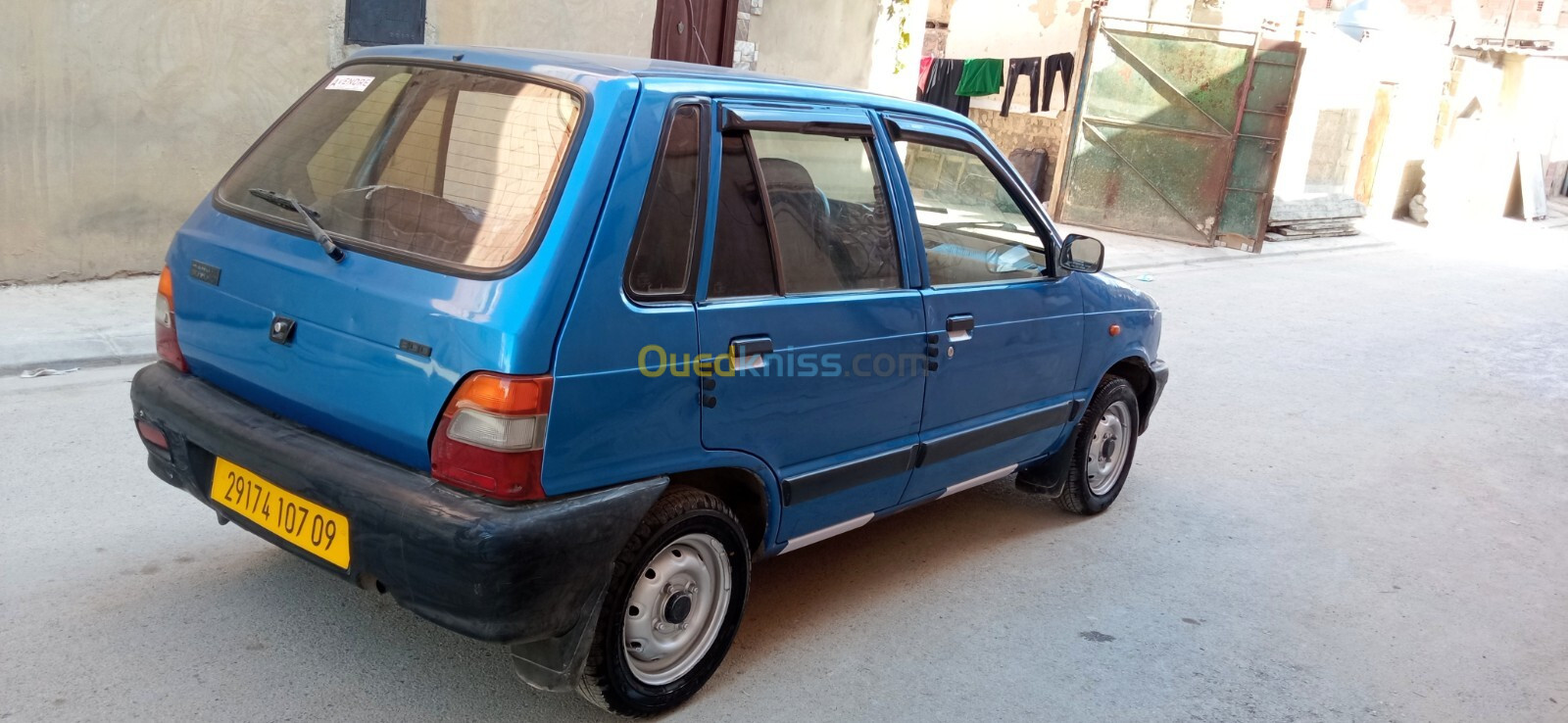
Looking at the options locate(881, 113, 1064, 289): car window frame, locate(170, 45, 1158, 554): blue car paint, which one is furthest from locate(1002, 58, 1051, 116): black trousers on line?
locate(170, 45, 1158, 554): blue car paint

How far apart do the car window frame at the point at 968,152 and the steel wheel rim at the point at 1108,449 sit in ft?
3.10

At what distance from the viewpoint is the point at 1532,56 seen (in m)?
23.9

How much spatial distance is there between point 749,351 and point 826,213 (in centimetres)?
65

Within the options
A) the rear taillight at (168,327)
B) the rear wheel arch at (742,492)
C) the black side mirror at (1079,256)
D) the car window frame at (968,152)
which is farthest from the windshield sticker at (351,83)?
the black side mirror at (1079,256)

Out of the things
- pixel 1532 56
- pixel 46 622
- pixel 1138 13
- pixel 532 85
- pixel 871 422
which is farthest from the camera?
pixel 1532 56

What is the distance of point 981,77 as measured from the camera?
59.4 ft

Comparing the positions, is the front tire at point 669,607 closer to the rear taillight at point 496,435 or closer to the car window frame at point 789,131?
the rear taillight at point 496,435

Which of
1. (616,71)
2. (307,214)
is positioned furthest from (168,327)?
(616,71)

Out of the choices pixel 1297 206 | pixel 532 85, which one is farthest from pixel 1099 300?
pixel 1297 206

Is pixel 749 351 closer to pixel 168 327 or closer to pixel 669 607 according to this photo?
pixel 669 607

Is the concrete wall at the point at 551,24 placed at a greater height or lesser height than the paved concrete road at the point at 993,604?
greater

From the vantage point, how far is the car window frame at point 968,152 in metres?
3.88

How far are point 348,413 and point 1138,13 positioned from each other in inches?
753

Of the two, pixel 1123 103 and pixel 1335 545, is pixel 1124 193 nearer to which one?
pixel 1123 103
